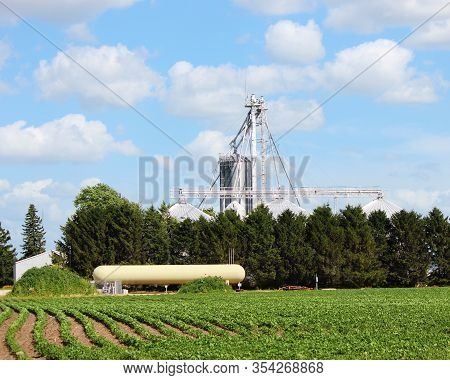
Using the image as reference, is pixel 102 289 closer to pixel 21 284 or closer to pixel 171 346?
pixel 21 284

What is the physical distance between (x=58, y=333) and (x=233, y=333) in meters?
5.69

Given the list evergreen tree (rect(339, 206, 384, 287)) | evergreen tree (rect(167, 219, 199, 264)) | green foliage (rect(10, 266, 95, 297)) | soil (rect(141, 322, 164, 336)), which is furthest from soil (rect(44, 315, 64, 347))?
evergreen tree (rect(339, 206, 384, 287))

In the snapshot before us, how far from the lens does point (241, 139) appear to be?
105 meters

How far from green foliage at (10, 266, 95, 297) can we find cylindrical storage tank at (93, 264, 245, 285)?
639 centimetres

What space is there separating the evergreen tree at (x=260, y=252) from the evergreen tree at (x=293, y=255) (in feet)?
1.97

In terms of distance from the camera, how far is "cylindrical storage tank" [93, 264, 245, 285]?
225 ft

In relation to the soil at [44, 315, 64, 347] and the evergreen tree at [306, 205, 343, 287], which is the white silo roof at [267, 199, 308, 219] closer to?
the evergreen tree at [306, 205, 343, 287]

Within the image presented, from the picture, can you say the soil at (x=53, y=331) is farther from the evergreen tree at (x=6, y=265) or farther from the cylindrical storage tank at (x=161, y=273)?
the evergreen tree at (x=6, y=265)

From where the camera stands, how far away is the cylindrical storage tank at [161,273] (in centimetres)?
6862

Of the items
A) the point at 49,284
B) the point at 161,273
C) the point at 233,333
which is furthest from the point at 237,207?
the point at 233,333
